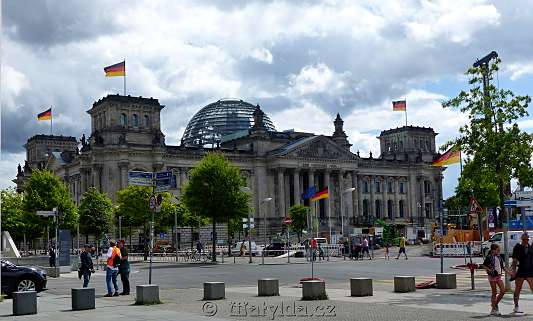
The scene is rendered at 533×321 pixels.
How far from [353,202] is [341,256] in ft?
227

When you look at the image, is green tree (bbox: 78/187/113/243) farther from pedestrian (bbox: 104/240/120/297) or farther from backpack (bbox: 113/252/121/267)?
backpack (bbox: 113/252/121/267)

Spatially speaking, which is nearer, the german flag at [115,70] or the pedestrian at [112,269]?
the pedestrian at [112,269]

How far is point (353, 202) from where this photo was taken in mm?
137750

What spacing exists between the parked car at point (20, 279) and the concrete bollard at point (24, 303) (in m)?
8.28

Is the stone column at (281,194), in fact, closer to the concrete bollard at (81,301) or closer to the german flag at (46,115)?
the german flag at (46,115)

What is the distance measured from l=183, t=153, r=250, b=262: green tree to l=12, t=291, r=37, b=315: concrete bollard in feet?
142

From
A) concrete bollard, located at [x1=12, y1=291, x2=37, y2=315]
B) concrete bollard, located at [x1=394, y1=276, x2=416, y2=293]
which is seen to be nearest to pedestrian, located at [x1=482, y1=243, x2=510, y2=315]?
concrete bollard, located at [x1=394, y1=276, x2=416, y2=293]

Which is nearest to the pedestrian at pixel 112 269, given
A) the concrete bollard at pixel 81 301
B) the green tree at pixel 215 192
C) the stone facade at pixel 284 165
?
the concrete bollard at pixel 81 301

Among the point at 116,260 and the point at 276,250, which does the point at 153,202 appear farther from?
the point at 276,250

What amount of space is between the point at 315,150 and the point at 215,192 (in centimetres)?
6733

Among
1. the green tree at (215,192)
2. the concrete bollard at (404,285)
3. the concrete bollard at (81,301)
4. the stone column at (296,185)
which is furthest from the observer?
the stone column at (296,185)

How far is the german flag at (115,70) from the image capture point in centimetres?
9369

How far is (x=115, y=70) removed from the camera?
94375mm

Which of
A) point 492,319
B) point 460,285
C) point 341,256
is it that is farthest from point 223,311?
A: point 341,256
